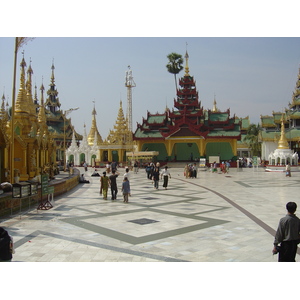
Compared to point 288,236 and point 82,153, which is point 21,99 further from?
point 82,153

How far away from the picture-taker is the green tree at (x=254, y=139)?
5853 centimetres

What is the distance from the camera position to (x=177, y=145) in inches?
2105

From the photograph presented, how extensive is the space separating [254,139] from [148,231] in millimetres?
54083

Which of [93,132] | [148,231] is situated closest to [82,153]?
[93,132]

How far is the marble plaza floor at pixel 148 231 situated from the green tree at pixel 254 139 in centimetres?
4713

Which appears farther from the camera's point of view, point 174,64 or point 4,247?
point 174,64

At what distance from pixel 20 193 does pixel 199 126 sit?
133ft

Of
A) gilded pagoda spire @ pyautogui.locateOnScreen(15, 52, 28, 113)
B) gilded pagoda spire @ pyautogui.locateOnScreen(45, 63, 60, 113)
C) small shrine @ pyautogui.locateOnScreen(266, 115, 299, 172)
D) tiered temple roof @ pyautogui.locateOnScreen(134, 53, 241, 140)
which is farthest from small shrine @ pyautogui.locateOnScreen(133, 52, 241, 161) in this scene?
gilded pagoda spire @ pyautogui.locateOnScreen(15, 52, 28, 113)

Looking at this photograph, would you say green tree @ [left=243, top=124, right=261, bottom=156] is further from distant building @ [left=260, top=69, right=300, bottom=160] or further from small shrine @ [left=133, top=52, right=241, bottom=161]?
small shrine @ [left=133, top=52, right=241, bottom=161]

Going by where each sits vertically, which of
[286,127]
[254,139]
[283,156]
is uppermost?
[286,127]

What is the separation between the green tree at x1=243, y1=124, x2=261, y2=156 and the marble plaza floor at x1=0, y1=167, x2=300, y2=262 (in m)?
47.1

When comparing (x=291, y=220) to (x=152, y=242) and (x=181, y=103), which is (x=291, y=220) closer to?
(x=152, y=242)

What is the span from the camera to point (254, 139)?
5919 centimetres

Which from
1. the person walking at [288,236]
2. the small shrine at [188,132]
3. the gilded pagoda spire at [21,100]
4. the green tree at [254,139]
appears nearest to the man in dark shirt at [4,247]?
the person walking at [288,236]
